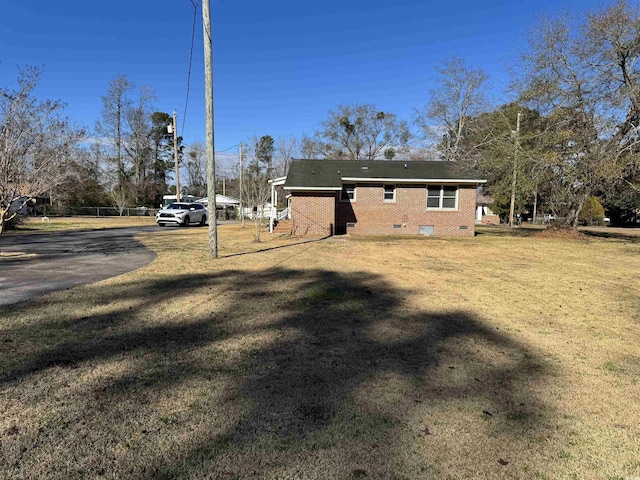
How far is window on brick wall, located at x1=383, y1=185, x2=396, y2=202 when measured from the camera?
20.9 metres

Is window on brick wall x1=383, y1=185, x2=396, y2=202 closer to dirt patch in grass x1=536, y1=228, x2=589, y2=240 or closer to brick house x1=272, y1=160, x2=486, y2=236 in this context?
brick house x1=272, y1=160, x2=486, y2=236

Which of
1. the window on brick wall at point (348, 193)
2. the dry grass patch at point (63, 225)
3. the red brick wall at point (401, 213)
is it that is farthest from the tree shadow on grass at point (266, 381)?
the dry grass patch at point (63, 225)

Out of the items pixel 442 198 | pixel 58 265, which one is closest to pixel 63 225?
pixel 58 265

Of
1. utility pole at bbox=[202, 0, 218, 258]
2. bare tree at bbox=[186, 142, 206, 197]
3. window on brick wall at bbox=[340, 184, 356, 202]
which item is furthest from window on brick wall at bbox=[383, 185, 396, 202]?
bare tree at bbox=[186, 142, 206, 197]

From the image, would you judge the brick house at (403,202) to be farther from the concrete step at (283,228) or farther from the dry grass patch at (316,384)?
the dry grass patch at (316,384)

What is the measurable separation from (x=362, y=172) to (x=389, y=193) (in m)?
1.84

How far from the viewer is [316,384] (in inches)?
131

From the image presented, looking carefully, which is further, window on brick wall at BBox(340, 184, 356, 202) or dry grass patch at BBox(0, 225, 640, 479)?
window on brick wall at BBox(340, 184, 356, 202)

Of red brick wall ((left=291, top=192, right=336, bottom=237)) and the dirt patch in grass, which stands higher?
red brick wall ((left=291, top=192, right=336, bottom=237))

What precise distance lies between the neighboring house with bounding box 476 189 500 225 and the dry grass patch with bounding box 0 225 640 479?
133 feet

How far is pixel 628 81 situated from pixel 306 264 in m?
17.1

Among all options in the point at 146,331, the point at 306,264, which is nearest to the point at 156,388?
the point at 146,331

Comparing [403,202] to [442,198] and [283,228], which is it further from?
[283,228]

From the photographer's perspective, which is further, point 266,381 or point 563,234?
point 563,234
